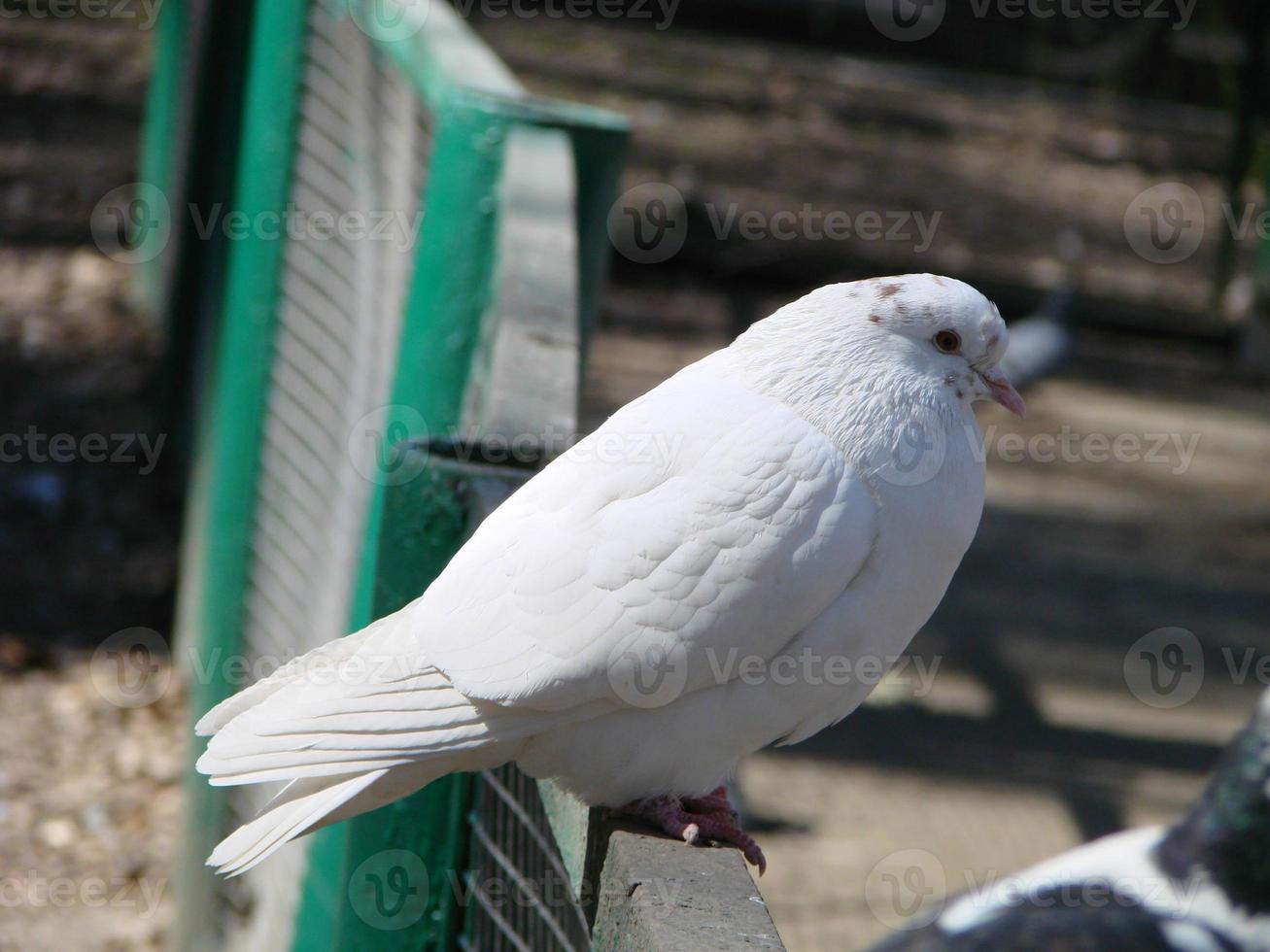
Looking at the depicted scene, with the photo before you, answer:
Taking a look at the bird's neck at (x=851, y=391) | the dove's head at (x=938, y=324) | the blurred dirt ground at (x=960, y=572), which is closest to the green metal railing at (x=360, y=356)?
the bird's neck at (x=851, y=391)

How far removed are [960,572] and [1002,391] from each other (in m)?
4.31

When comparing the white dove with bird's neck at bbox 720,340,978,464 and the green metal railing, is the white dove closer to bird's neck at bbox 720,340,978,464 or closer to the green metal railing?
bird's neck at bbox 720,340,978,464

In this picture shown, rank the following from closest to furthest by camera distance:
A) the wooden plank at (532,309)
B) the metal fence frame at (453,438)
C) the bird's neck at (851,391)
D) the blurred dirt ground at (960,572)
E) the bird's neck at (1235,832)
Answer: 1. the metal fence frame at (453,438)
2. the bird's neck at (851,391)
3. the wooden plank at (532,309)
4. the bird's neck at (1235,832)
5. the blurred dirt ground at (960,572)

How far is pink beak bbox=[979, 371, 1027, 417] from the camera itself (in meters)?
2.10

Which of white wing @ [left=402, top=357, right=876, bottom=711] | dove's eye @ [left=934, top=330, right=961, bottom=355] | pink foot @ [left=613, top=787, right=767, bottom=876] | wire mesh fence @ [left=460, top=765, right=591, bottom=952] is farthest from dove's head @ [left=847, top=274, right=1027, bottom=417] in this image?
wire mesh fence @ [left=460, top=765, right=591, bottom=952]

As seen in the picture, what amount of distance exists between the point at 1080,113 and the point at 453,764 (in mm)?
11888

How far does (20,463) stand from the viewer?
607 cm

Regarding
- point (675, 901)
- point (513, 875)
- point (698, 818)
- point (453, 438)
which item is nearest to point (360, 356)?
point (453, 438)

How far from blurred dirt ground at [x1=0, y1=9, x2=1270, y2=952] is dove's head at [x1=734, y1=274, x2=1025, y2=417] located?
2.59m

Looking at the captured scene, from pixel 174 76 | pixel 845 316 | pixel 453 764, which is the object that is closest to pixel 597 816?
pixel 453 764

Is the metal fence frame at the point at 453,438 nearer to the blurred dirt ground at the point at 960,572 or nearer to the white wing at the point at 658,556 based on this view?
the white wing at the point at 658,556

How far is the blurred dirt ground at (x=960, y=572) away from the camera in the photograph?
4.67 m

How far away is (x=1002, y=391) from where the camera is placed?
2137mm

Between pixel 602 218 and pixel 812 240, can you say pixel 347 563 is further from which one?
pixel 812 240
